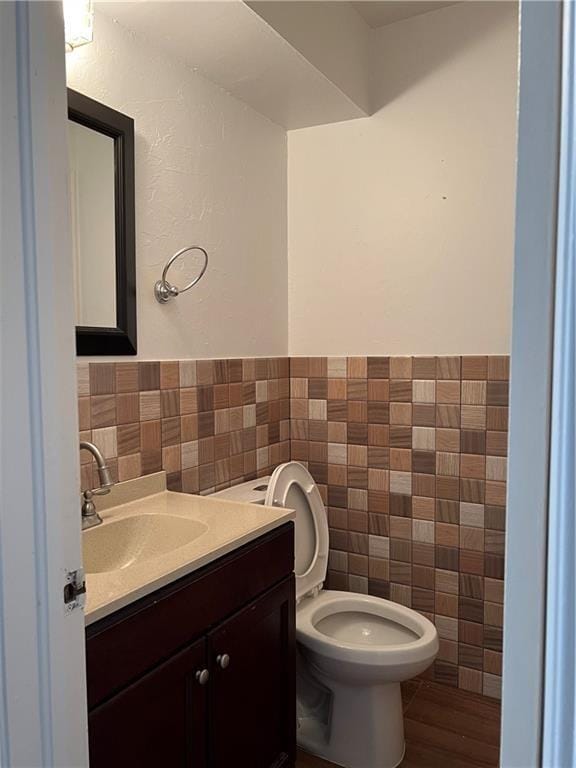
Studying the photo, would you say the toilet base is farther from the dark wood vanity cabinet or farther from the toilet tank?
the toilet tank

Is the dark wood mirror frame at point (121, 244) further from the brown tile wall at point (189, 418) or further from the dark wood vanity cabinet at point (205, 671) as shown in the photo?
the dark wood vanity cabinet at point (205, 671)

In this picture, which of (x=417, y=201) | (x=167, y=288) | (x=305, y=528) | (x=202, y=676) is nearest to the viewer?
(x=202, y=676)

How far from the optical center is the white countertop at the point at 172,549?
1.10 meters

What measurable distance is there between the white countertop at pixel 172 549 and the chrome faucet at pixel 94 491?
0.07 ft

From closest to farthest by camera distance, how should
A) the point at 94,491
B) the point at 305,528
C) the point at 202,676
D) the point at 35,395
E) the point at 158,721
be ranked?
1. the point at 35,395
2. the point at 158,721
3. the point at 202,676
4. the point at 94,491
5. the point at 305,528

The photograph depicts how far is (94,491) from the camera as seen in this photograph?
4.91 ft

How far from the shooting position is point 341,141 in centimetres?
236

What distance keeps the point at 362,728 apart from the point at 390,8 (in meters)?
2.51

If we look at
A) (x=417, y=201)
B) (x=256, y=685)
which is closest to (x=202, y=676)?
(x=256, y=685)

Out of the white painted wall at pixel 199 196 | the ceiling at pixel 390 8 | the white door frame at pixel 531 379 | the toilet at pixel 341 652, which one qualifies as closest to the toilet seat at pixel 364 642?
the toilet at pixel 341 652

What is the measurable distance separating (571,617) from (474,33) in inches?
89.7

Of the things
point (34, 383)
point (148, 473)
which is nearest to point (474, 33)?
point (148, 473)

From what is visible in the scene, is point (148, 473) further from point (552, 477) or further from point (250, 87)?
point (552, 477)

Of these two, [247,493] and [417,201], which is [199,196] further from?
[247,493]
